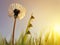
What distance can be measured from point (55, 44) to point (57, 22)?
0.62 ft

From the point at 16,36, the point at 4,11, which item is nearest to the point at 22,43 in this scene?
the point at 16,36

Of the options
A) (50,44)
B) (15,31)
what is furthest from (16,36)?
A: (50,44)

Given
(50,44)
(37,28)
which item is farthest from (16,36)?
(50,44)

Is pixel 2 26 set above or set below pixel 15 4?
below

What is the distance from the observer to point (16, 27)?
1241 mm

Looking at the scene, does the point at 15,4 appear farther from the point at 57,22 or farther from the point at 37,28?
the point at 57,22

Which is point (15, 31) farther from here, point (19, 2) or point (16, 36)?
point (19, 2)

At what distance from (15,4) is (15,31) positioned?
0.75 feet

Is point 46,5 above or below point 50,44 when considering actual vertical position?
above

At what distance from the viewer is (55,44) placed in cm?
125

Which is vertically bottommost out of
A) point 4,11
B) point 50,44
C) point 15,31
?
point 50,44

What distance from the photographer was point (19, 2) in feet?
4.22

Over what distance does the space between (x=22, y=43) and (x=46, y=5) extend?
39 cm

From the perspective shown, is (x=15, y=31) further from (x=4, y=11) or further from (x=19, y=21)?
(x=4, y=11)
